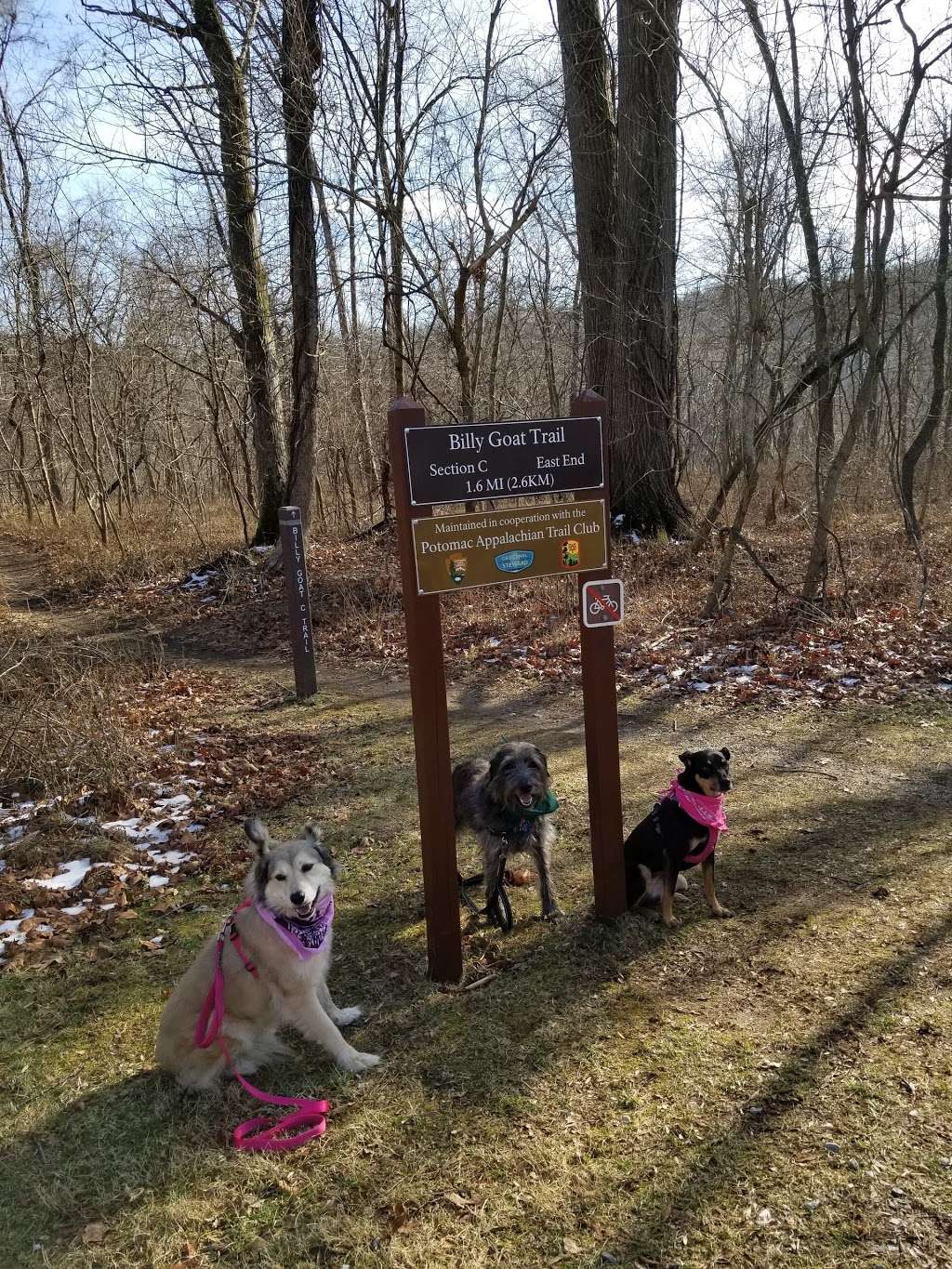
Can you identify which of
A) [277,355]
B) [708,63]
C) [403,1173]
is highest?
[708,63]

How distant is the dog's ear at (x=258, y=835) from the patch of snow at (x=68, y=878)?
99.3 inches

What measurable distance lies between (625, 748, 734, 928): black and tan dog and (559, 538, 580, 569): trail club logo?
49.1 inches

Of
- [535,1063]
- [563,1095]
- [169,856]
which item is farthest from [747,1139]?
[169,856]

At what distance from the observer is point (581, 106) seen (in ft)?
47.4

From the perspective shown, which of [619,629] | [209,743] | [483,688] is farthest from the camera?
[619,629]

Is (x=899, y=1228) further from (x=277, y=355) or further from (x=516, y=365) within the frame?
(x=516, y=365)

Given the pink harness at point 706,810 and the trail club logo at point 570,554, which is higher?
the trail club logo at point 570,554

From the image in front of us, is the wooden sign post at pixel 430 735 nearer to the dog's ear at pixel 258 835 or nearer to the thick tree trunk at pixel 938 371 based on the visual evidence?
the dog's ear at pixel 258 835

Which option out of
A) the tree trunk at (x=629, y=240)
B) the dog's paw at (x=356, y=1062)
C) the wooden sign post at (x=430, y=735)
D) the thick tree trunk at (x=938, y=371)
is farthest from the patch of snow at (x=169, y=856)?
the thick tree trunk at (x=938, y=371)

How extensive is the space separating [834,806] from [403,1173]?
4.23 meters

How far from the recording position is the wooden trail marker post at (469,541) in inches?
143

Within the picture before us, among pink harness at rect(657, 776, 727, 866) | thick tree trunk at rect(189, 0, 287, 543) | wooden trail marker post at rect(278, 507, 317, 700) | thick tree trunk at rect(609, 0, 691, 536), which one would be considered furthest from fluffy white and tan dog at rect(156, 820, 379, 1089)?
thick tree trunk at rect(189, 0, 287, 543)

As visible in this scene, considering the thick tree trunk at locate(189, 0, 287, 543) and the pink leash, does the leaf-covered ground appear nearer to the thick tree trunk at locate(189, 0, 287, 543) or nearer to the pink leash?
the pink leash

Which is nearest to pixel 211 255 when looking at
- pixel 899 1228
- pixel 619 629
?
pixel 619 629
